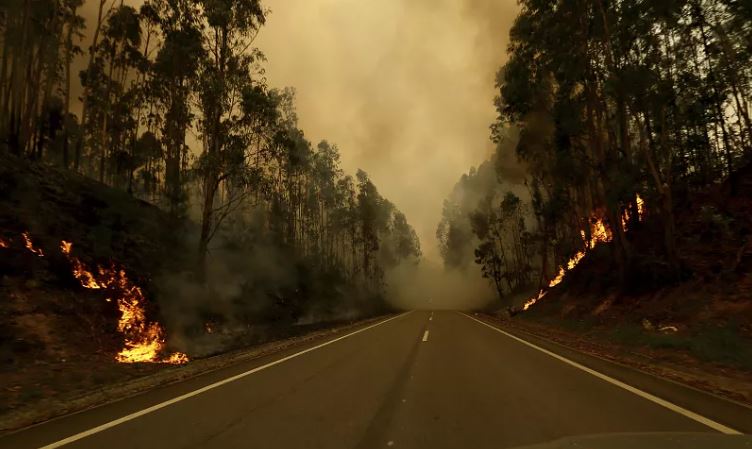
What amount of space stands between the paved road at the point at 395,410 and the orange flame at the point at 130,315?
714cm

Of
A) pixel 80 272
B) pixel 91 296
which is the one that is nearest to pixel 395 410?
pixel 91 296

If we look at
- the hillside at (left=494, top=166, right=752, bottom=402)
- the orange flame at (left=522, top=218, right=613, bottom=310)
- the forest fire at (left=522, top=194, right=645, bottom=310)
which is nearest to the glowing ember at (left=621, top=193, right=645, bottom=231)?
the forest fire at (left=522, top=194, right=645, bottom=310)

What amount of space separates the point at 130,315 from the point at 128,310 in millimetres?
197

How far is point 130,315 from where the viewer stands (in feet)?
54.3

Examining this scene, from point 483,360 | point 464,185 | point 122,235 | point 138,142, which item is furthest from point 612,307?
point 464,185

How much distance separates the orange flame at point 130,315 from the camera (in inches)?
601

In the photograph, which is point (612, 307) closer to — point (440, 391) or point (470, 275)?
point (440, 391)

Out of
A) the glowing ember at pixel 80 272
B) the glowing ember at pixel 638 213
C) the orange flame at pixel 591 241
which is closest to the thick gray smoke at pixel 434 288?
the orange flame at pixel 591 241

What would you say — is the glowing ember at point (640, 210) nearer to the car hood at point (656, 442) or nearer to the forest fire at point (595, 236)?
the forest fire at point (595, 236)

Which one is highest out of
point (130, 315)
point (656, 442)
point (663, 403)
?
point (130, 315)

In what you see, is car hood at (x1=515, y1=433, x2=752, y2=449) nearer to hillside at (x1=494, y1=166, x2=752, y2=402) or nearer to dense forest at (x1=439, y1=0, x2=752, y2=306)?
hillside at (x1=494, y1=166, x2=752, y2=402)

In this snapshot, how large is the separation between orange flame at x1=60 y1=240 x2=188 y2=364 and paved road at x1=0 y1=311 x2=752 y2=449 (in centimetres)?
714

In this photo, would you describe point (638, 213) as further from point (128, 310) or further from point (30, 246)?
point (30, 246)

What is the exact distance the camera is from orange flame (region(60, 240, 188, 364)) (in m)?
15.3
